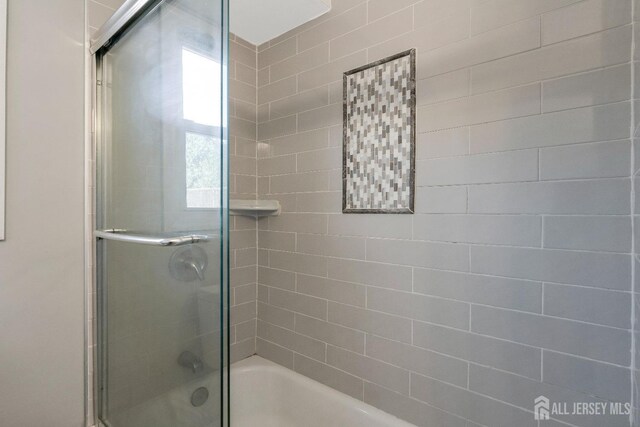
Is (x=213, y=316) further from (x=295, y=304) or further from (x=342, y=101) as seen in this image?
(x=342, y=101)

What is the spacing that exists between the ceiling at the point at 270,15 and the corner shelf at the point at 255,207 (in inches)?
36.4

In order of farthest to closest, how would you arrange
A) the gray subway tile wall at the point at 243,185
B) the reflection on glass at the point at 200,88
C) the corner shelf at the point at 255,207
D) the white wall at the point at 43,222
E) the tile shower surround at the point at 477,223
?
the gray subway tile wall at the point at 243,185, the corner shelf at the point at 255,207, the white wall at the point at 43,222, the tile shower surround at the point at 477,223, the reflection on glass at the point at 200,88

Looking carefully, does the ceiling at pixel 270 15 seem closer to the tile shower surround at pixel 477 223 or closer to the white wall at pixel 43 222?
the tile shower surround at pixel 477 223

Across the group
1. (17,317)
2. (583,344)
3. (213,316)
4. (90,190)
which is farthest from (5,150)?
(583,344)

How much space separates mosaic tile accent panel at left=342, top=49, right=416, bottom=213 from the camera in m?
1.29

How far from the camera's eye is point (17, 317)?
1.14m

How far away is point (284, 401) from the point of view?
5.55 ft

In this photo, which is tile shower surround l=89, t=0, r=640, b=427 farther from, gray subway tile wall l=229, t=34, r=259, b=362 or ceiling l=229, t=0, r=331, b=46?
gray subway tile wall l=229, t=34, r=259, b=362

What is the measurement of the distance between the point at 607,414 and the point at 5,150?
210 cm

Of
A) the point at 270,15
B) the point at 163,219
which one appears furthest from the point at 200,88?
the point at 270,15

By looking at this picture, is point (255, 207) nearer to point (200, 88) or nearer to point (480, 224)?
point (200, 88)

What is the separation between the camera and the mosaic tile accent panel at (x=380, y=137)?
1.29 meters

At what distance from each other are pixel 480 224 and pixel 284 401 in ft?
4.44

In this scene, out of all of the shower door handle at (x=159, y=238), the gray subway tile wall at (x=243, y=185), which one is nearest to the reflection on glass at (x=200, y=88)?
the shower door handle at (x=159, y=238)
